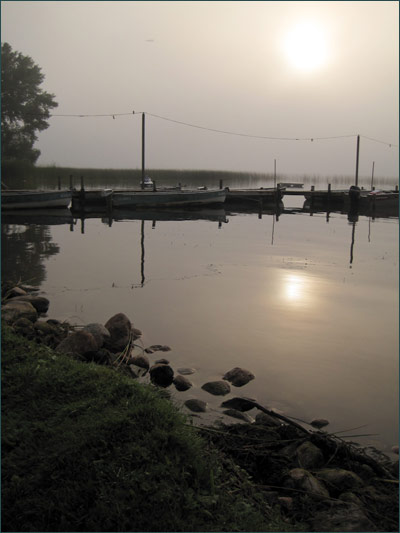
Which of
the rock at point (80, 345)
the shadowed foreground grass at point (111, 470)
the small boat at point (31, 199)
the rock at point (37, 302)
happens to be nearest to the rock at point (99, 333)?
the rock at point (80, 345)

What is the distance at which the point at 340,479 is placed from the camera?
425 cm

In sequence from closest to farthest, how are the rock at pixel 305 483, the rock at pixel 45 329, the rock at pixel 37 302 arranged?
the rock at pixel 305 483 → the rock at pixel 45 329 → the rock at pixel 37 302

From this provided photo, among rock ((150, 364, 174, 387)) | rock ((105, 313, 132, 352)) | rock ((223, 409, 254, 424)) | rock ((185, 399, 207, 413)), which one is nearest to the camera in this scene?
rock ((223, 409, 254, 424))

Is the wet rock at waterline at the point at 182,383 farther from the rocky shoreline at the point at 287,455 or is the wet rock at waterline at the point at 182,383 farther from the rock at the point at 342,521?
the rock at the point at 342,521

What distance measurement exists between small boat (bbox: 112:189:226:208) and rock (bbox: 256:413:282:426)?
3188 centimetres

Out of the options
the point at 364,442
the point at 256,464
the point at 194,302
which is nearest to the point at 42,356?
the point at 256,464

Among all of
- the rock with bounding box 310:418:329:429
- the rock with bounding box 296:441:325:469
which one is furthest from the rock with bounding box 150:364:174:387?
the rock with bounding box 296:441:325:469

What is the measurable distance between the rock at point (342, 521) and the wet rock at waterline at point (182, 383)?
2852 millimetres

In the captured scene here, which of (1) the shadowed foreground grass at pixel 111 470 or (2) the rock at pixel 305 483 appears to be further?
(2) the rock at pixel 305 483

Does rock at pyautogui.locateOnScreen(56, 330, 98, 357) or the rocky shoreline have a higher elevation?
rock at pyautogui.locateOnScreen(56, 330, 98, 357)

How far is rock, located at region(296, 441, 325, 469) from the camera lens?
14.8 feet

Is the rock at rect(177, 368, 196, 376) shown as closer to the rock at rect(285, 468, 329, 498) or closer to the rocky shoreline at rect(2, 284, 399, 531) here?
the rocky shoreline at rect(2, 284, 399, 531)

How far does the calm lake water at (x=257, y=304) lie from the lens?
6.60 metres

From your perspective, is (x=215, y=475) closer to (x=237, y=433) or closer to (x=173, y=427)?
(x=173, y=427)
